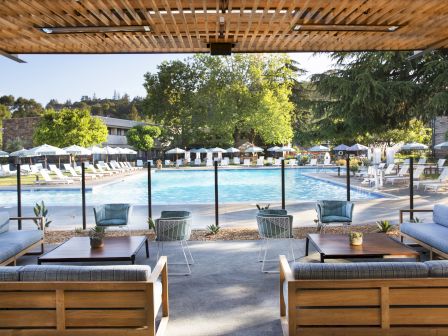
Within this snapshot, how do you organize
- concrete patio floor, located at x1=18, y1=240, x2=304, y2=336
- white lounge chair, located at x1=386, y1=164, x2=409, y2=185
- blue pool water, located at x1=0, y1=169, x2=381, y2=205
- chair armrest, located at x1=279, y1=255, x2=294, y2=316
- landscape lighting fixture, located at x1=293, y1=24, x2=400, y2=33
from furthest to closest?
white lounge chair, located at x1=386, y1=164, x2=409, y2=185 → blue pool water, located at x1=0, y1=169, x2=381, y2=205 → landscape lighting fixture, located at x1=293, y1=24, x2=400, y2=33 → concrete patio floor, located at x1=18, y1=240, x2=304, y2=336 → chair armrest, located at x1=279, y1=255, x2=294, y2=316

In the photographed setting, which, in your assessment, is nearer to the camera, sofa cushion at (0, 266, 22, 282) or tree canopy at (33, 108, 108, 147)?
sofa cushion at (0, 266, 22, 282)

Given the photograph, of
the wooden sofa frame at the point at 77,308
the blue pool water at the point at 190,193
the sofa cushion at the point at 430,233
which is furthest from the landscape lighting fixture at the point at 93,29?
the blue pool water at the point at 190,193

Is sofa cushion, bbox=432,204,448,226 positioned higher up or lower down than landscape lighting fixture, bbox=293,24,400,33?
lower down

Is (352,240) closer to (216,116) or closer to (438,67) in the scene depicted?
(438,67)

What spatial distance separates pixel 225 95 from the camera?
130 feet

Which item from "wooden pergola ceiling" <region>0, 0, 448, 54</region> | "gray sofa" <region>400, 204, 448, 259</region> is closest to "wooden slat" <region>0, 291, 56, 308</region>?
"wooden pergola ceiling" <region>0, 0, 448, 54</region>

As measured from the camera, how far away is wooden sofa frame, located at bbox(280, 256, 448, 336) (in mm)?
3500

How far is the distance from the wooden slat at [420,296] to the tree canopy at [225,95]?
117ft

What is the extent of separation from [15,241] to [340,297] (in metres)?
4.75

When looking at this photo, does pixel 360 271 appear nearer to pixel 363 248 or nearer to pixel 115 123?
pixel 363 248

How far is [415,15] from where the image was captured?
17.0ft

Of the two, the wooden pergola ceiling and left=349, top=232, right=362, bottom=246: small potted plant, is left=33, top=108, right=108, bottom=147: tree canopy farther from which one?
left=349, top=232, right=362, bottom=246: small potted plant

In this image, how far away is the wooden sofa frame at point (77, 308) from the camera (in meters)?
3.51

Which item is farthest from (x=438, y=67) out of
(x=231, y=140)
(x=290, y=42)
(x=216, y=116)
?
(x=231, y=140)
